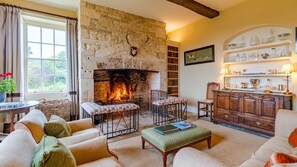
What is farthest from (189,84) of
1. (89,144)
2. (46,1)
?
(46,1)

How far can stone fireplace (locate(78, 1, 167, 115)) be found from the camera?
388cm

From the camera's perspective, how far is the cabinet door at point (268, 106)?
295cm

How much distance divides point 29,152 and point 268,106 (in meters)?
3.88

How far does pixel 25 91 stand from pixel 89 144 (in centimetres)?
353

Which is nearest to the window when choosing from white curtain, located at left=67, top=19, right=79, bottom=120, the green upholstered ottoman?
white curtain, located at left=67, top=19, right=79, bottom=120

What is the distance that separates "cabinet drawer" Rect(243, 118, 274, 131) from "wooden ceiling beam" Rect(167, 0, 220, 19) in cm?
305

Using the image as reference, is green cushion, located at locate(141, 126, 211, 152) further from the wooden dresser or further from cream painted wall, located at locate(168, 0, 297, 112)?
cream painted wall, located at locate(168, 0, 297, 112)

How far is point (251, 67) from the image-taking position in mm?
3912

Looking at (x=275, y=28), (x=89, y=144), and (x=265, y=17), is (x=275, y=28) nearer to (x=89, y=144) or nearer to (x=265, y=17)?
(x=265, y=17)

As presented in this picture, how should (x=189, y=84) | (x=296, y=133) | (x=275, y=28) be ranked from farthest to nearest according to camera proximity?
(x=189, y=84)
(x=275, y=28)
(x=296, y=133)

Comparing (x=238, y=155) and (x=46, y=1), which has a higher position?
(x=46, y=1)

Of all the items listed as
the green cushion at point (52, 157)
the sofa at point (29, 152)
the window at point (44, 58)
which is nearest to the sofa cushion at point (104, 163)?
the sofa at point (29, 152)

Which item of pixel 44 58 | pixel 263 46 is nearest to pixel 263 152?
pixel 263 46

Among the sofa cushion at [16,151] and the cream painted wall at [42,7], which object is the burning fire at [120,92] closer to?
the cream painted wall at [42,7]
